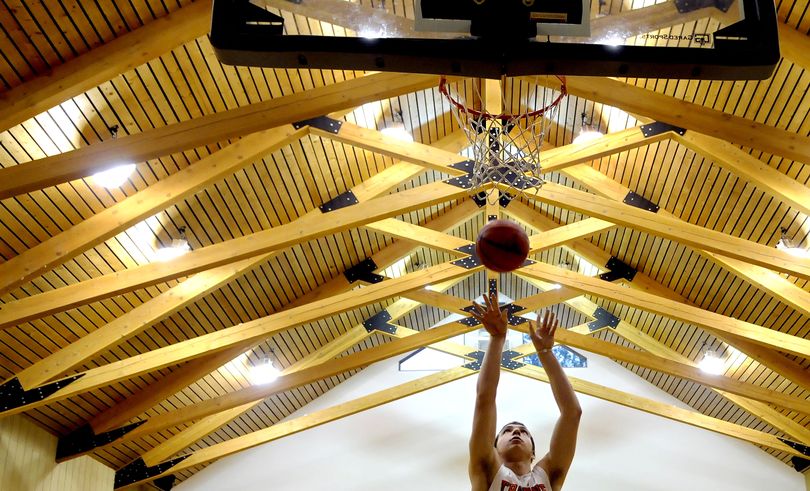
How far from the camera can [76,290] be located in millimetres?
6039

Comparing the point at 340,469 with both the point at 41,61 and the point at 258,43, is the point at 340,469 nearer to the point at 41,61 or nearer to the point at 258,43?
the point at 41,61

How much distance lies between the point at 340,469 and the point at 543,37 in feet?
29.2

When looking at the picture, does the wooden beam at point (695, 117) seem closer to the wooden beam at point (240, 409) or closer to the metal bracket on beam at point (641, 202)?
the metal bracket on beam at point (641, 202)

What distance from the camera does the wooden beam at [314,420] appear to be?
10.3 meters

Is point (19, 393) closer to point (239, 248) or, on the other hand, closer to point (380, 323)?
point (239, 248)

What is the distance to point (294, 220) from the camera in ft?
26.5

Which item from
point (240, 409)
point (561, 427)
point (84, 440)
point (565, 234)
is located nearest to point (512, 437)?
point (561, 427)

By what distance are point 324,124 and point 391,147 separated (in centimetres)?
62

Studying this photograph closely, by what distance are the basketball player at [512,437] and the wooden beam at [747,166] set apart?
4.35 metres

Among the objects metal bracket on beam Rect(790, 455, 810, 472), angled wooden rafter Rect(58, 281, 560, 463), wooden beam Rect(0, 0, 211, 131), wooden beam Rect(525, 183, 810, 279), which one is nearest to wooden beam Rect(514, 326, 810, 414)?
angled wooden rafter Rect(58, 281, 560, 463)

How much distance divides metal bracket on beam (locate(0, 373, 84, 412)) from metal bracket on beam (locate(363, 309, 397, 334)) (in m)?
4.55

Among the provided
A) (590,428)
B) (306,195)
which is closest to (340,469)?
(590,428)

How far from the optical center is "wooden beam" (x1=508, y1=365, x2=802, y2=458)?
33.1ft

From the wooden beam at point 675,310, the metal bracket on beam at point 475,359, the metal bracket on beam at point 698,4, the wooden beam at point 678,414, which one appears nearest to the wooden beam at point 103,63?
the metal bracket on beam at point 698,4
